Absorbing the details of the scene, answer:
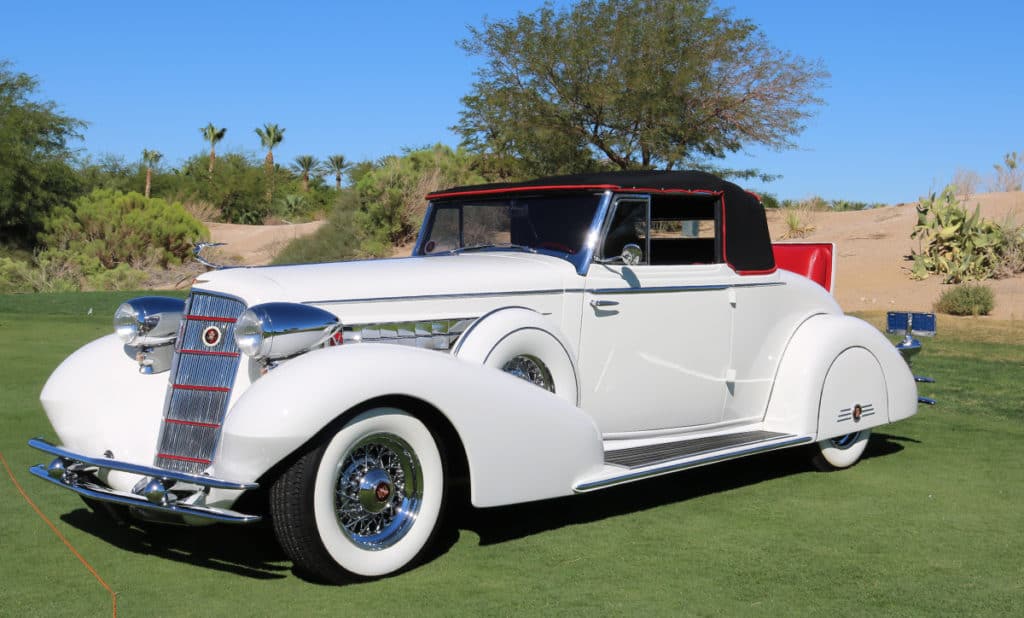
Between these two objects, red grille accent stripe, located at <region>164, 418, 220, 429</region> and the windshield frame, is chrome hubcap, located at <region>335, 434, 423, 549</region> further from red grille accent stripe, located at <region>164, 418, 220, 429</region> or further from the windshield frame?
the windshield frame

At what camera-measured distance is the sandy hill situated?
20859 mm

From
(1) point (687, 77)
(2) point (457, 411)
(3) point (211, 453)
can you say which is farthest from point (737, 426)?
(1) point (687, 77)

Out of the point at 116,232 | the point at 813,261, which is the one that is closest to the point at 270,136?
the point at 116,232

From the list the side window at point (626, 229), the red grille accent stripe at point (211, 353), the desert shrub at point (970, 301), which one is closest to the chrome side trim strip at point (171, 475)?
the red grille accent stripe at point (211, 353)

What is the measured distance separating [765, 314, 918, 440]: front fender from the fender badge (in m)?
3.50

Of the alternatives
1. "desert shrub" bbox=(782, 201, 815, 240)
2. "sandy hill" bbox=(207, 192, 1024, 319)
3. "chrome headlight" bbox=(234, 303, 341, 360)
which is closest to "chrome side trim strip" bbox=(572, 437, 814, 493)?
"chrome headlight" bbox=(234, 303, 341, 360)

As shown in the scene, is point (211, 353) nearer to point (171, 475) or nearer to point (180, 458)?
point (180, 458)

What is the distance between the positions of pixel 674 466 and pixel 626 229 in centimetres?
137

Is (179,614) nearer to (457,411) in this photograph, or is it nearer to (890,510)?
(457,411)

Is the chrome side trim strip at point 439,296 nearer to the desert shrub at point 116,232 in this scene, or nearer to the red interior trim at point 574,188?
the red interior trim at point 574,188

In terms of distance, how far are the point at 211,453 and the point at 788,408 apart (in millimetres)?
3564

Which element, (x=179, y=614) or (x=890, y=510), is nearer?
(x=179, y=614)

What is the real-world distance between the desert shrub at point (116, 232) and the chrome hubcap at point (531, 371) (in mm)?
31556

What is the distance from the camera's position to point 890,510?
5.75 m
